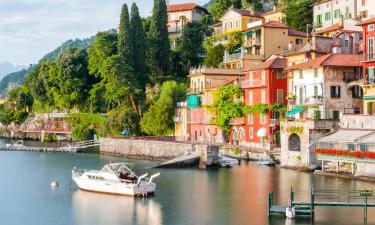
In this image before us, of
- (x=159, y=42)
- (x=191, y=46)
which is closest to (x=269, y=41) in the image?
(x=159, y=42)

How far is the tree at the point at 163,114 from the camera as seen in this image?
8965cm

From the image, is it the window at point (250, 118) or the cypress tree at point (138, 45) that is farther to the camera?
the cypress tree at point (138, 45)

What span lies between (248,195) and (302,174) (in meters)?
11.1

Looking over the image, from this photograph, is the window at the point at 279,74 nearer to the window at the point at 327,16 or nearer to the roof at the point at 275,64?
the roof at the point at 275,64

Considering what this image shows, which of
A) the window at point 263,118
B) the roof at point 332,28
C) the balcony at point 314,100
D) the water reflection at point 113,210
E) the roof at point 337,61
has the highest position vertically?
the roof at point 332,28

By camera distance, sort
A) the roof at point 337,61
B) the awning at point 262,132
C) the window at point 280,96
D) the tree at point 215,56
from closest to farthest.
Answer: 1. the roof at point 337,61
2. the awning at point 262,132
3. the window at point 280,96
4. the tree at point 215,56

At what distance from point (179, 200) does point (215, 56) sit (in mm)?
55157

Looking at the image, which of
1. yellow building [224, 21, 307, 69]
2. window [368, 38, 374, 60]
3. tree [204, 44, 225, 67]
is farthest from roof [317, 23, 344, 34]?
window [368, 38, 374, 60]

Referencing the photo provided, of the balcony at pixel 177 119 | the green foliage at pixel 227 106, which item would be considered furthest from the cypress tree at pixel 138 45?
the green foliage at pixel 227 106

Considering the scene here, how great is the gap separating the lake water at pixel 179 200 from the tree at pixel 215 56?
34687mm

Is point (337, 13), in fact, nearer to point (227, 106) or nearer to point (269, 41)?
point (269, 41)

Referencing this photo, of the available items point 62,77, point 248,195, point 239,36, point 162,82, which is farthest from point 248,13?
point 248,195

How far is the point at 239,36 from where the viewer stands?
100 m

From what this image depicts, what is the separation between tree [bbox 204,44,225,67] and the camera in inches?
3841
